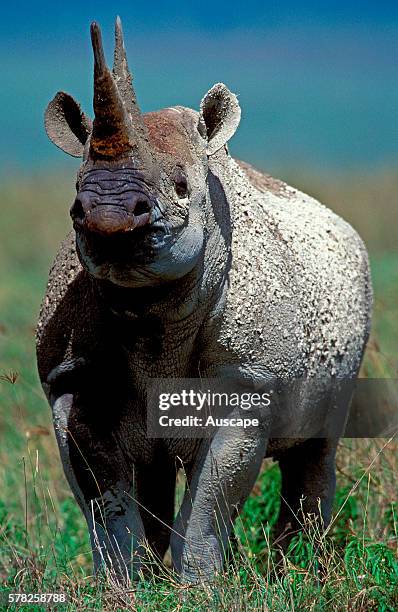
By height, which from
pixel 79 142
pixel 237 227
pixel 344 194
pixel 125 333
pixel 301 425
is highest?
pixel 344 194

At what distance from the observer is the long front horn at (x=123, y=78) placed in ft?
12.0

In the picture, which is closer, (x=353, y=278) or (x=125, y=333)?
(x=125, y=333)

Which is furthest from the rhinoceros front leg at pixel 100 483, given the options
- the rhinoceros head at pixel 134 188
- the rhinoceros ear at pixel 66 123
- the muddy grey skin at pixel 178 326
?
the rhinoceros ear at pixel 66 123

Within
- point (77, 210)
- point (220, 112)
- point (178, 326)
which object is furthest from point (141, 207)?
point (220, 112)

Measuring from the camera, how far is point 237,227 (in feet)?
13.8

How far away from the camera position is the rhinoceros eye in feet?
12.0

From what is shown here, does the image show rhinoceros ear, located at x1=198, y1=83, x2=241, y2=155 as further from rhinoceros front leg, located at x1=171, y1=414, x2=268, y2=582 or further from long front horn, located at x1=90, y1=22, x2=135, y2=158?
rhinoceros front leg, located at x1=171, y1=414, x2=268, y2=582

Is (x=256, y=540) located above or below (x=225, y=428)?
below

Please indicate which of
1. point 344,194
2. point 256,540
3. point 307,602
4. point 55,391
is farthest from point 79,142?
point 344,194

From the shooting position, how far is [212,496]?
165 inches

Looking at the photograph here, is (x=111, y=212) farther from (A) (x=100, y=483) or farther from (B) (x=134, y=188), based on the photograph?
(A) (x=100, y=483)

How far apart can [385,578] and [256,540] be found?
145cm

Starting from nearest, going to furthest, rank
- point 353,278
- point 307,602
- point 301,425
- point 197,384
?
point 307,602 → point 197,384 → point 301,425 → point 353,278

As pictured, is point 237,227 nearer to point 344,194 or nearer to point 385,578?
point 385,578
